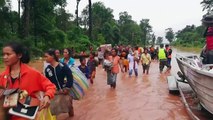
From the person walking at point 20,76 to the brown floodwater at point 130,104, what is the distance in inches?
157

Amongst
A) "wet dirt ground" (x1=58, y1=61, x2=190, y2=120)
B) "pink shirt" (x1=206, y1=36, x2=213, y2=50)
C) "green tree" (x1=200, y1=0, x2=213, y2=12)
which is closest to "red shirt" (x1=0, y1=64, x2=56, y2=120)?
"wet dirt ground" (x1=58, y1=61, x2=190, y2=120)

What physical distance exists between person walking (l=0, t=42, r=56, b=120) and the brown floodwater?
3.99m

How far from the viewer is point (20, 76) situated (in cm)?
394

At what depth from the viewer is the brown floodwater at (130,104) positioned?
8.47 metres

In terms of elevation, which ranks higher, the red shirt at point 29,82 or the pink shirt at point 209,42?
the pink shirt at point 209,42

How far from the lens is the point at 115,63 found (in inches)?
498

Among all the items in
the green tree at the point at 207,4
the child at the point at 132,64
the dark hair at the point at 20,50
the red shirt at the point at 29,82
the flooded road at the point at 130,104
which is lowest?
the flooded road at the point at 130,104

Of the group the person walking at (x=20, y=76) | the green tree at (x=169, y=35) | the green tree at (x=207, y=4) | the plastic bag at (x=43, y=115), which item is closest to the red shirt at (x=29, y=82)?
the person walking at (x=20, y=76)

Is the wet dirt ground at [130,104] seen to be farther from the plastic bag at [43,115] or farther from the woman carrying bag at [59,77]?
the plastic bag at [43,115]

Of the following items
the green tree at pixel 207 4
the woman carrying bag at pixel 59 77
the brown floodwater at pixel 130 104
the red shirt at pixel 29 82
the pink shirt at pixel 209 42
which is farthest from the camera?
the green tree at pixel 207 4

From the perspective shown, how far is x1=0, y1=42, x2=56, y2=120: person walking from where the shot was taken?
12.9 ft

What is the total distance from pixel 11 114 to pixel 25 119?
0.54 feet

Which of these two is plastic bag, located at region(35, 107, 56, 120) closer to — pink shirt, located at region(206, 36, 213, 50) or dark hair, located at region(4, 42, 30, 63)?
dark hair, located at region(4, 42, 30, 63)

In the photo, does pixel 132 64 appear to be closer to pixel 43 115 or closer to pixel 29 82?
pixel 43 115
